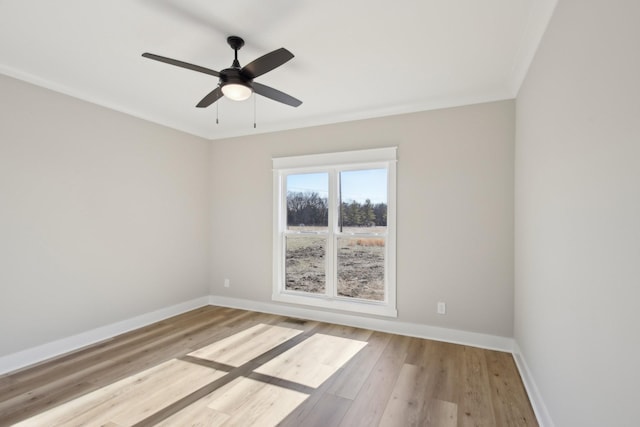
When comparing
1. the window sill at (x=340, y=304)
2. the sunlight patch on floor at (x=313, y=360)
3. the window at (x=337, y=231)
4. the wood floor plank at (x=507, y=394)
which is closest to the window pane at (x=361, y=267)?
the window at (x=337, y=231)

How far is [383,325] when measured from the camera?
12.0ft

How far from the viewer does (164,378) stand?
8.45 feet

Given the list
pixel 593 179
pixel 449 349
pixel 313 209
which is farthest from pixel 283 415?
pixel 313 209

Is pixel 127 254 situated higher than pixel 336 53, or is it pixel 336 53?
pixel 336 53

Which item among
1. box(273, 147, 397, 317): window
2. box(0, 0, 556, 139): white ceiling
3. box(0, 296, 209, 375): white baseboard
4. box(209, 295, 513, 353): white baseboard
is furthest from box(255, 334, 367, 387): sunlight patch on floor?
box(0, 0, 556, 139): white ceiling

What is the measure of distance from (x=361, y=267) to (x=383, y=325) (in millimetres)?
739

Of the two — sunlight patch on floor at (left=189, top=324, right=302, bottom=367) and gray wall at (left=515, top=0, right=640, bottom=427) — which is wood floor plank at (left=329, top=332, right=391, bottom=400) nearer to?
sunlight patch on floor at (left=189, top=324, right=302, bottom=367)

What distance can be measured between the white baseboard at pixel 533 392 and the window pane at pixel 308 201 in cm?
249

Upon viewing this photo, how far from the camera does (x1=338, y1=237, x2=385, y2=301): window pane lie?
379 centimetres

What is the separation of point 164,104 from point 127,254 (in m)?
1.83

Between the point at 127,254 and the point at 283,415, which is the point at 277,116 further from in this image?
the point at 283,415

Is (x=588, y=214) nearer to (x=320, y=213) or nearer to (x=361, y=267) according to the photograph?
(x=361, y=267)

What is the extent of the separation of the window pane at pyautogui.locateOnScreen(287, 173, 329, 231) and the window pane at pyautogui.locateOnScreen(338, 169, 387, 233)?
9.8 inches

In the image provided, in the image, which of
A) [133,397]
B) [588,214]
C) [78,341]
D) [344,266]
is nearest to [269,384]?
[133,397]
